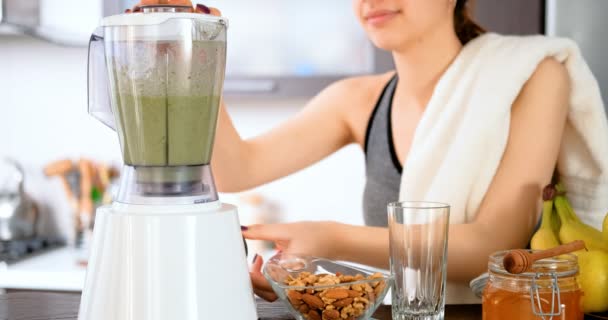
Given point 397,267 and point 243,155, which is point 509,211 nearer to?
point 397,267

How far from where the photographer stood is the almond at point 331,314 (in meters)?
0.84

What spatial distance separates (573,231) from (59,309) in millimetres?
679

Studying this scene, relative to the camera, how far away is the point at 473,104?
54.8 inches

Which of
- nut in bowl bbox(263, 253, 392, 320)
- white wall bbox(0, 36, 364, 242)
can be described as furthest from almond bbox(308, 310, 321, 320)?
white wall bbox(0, 36, 364, 242)

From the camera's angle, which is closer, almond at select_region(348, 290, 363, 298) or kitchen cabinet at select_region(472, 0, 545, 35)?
almond at select_region(348, 290, 363, 298)

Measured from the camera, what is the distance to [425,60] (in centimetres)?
150

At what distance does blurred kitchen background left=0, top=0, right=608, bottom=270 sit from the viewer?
87.6 inches

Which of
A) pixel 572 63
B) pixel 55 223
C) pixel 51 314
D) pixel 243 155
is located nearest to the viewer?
pixel 51 314

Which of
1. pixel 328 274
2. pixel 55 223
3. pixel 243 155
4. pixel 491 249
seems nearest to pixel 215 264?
pixel 328 274

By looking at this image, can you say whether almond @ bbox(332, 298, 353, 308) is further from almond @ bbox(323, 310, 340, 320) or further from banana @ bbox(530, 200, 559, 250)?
banana @ bbox(530, 200, 559, 250)

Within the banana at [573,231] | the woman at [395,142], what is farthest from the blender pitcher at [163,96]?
the banana at [573,231]

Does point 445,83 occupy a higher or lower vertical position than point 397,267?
higher

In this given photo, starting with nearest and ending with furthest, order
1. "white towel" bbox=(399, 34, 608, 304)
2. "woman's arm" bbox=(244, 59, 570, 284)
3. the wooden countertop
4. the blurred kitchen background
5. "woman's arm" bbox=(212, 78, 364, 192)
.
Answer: the wooden countertop → "woman's arm" bbox=(244, 59, 570, 284) → "white towel" bbox=(399, 34, 608, 304) → "woman's arm" bbox=(212, 78, 364, 192) → the blurred kitchen background

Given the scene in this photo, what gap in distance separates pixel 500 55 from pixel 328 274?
70 centimetres
